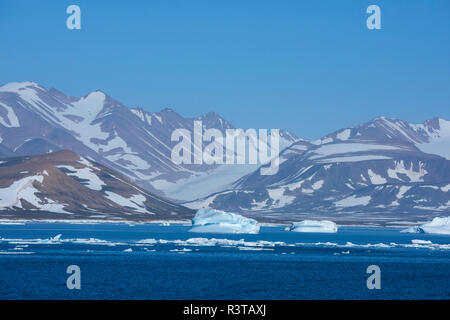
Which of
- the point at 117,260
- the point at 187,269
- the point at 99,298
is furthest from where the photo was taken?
the point at 117,260

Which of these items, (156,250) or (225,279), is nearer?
(225,279)

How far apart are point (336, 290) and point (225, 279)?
1342 cm

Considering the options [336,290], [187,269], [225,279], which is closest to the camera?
[336,290]

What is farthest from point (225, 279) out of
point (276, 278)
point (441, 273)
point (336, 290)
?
point (441, 273)

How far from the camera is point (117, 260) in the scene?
111 metres
